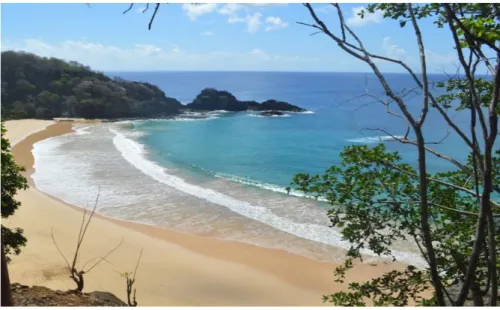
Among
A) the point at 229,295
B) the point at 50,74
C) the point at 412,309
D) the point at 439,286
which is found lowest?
the point at 229,295

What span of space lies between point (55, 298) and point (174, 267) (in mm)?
4297

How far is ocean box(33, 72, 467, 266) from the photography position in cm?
1224

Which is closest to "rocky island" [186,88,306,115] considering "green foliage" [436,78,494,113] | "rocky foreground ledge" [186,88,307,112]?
"rocky foreground ledge" [186,88,307,112]

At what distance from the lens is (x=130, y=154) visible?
24203 millimetres

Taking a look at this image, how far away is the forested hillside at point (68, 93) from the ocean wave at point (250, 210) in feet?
67.7

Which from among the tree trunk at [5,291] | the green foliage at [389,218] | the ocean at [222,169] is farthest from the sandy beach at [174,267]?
the tree trunk at [5,291]

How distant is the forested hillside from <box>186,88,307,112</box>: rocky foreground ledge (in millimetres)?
3711

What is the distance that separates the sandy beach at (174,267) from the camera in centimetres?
877

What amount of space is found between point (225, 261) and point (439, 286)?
810 cm

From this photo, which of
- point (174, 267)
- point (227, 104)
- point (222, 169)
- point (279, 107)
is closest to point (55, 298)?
point (174, 267)

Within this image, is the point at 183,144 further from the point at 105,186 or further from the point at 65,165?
the point at 105,186

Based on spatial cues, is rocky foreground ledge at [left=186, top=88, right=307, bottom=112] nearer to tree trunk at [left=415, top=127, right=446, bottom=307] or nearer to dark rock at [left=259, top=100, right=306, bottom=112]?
dark rock at [left=259, top=100, right=306, bottom=112]

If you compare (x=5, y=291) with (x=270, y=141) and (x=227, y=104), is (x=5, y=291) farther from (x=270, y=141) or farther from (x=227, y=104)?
(x=227, y=104)

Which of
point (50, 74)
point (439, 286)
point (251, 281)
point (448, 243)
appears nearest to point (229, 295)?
point (251, 281)
